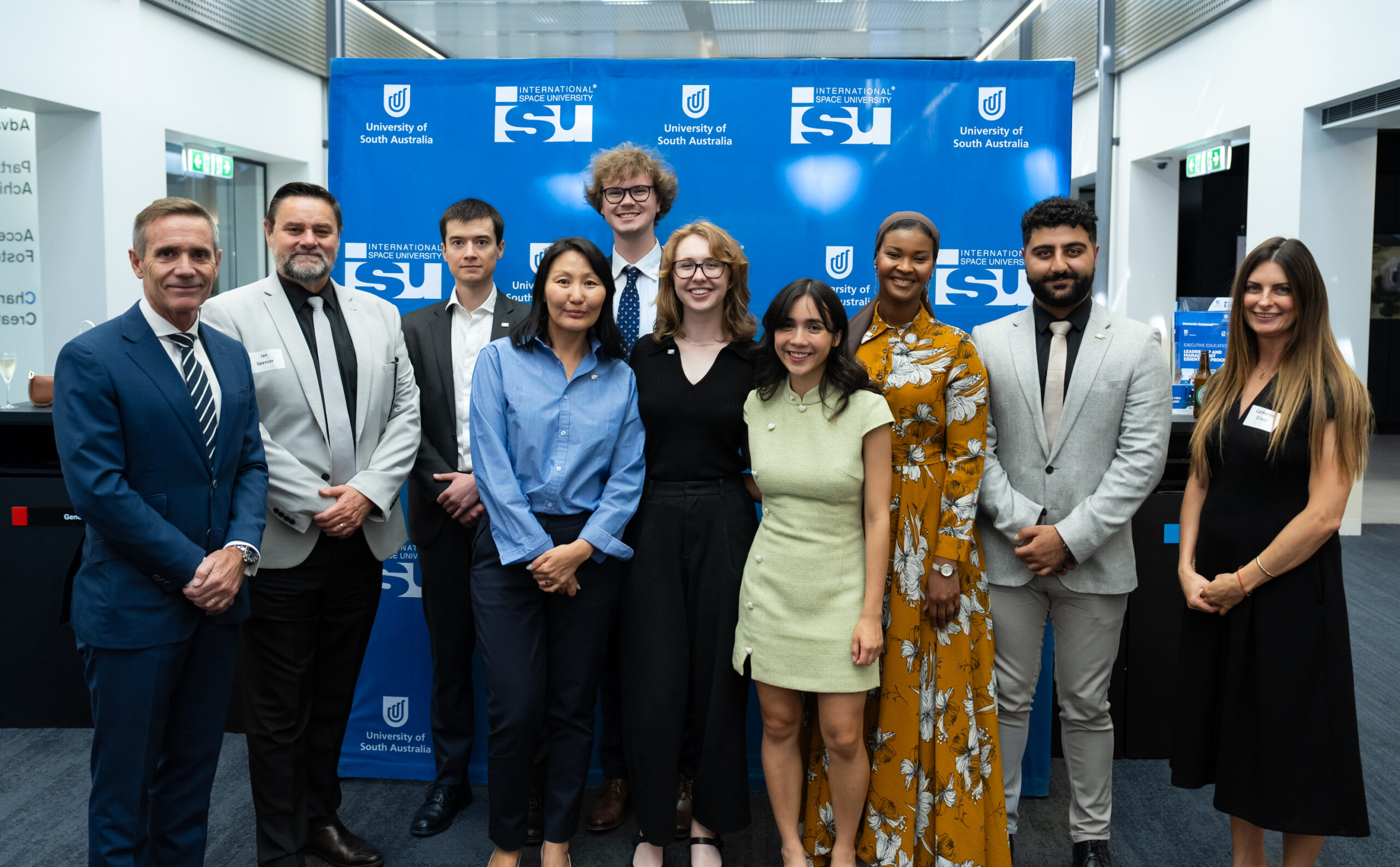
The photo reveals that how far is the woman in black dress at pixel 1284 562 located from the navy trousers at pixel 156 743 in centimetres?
244

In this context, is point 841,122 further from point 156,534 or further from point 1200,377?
point 156,534

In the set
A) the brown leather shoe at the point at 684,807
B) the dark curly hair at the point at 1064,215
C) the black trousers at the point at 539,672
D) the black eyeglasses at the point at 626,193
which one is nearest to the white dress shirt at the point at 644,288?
the black eyeglasses at the point at 626,193

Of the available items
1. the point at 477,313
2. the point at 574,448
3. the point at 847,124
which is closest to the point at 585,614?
the point at 574,448

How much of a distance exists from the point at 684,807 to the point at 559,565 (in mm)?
1009

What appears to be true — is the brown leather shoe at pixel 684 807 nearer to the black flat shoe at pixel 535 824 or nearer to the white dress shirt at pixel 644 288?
the black flat shoe at pixel 535 824

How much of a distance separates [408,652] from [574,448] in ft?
4.64

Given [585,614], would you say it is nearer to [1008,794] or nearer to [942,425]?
[942,425]

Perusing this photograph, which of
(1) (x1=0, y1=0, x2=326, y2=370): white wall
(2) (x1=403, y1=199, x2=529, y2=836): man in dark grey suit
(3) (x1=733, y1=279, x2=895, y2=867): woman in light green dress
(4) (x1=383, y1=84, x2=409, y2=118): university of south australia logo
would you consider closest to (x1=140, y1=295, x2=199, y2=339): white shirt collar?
(2) (x1=403, y1=199, x2=529, y2=836): man in dark grey suit

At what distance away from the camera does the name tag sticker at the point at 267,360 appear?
8.20ft

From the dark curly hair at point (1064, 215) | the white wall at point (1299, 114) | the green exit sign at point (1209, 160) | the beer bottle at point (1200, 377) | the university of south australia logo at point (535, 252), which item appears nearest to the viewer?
the dark curly hair at point (1064, 215)

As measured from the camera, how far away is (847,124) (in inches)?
133

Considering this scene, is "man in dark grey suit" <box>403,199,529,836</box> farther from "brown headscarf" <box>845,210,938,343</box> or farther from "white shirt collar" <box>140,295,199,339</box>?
"brown headscarf" <box>845,210,938,343</box>

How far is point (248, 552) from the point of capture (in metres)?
2.25

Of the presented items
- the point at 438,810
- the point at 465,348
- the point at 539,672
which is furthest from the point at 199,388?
the point at 438,810
